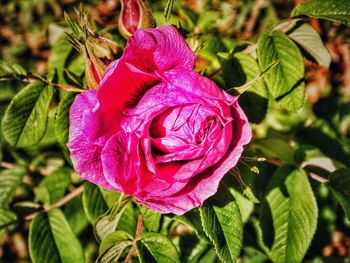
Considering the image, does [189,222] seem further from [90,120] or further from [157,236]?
[90,120]

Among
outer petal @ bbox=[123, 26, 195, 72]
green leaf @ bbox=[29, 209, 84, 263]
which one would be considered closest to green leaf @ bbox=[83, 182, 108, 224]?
green leaf @ bbox=[29, 209, 84, 263]

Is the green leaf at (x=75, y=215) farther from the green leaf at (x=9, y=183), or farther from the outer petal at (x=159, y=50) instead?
the outer petal at (x=159, y=50)

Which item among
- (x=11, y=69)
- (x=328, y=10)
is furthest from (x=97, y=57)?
(x=328, y=10)

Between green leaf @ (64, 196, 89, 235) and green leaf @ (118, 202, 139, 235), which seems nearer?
green leaf @ (118, 202, 139, 235)

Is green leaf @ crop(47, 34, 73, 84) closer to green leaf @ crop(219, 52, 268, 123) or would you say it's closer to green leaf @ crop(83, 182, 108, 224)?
green leaf @ crop(83, 182, 108, 224)

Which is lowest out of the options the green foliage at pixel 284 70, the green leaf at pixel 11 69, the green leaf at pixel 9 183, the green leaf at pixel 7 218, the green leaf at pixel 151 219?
the green leaf at pixel 9 183

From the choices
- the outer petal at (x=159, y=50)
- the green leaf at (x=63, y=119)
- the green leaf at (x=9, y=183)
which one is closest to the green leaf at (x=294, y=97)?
the outer petal at (x=159, y=50)
